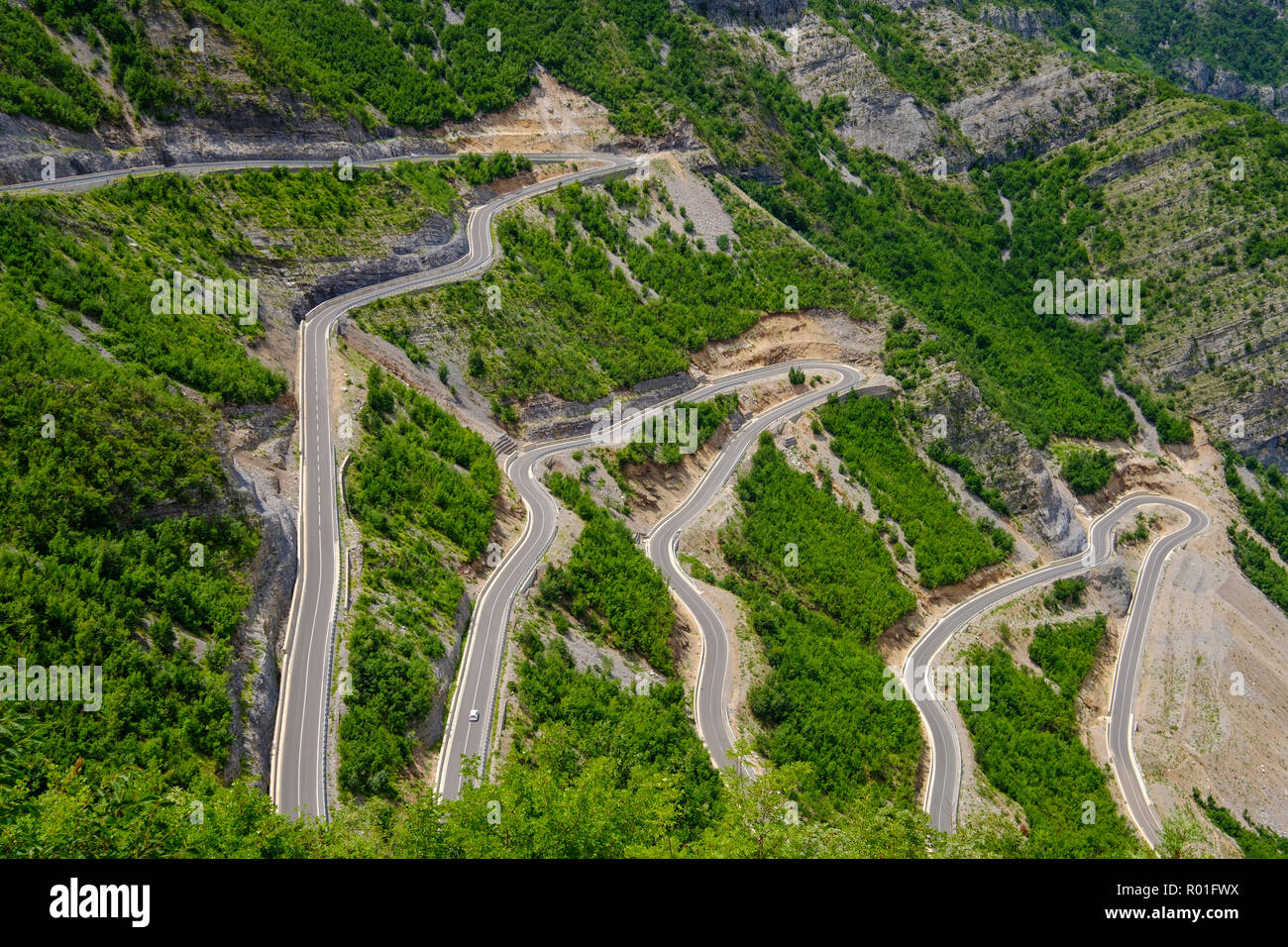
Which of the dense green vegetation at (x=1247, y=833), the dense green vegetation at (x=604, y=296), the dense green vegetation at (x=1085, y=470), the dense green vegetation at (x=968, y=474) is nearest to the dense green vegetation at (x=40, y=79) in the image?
the dense green vegetation at (x=604, y=296)

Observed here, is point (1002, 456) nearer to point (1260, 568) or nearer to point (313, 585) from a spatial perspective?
point (1260, 568)

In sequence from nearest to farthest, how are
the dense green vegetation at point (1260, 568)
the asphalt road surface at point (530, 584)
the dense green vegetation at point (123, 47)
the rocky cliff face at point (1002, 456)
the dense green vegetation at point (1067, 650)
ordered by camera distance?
the asphalt road surface at point (530, 584), the dense green vegetation at point (123, 47), the dense green vegetation at point (1067, 650), the rocky cliff face at point (1002, 456), the dense green vegetation at point (1260, 568)

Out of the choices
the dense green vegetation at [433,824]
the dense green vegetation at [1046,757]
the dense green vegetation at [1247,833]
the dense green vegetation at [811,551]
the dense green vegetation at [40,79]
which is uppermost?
the dense green vegetation at [40,79]

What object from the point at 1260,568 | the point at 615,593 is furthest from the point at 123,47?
the point at 1260,568

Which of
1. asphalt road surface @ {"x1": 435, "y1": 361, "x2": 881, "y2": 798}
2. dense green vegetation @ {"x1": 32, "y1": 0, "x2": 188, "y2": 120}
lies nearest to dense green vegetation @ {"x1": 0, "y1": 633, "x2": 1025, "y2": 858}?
asphalt road surface @ {"x1": 435, "y1": 361, "x2": 881, "y2": 798}

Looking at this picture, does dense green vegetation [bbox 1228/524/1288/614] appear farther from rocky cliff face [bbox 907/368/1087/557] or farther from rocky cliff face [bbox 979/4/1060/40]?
rocky cliff face [bbox 979/4/1060/40]

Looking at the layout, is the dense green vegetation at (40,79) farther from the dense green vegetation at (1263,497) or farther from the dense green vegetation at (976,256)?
the dense green vegetation at (1263,497)
